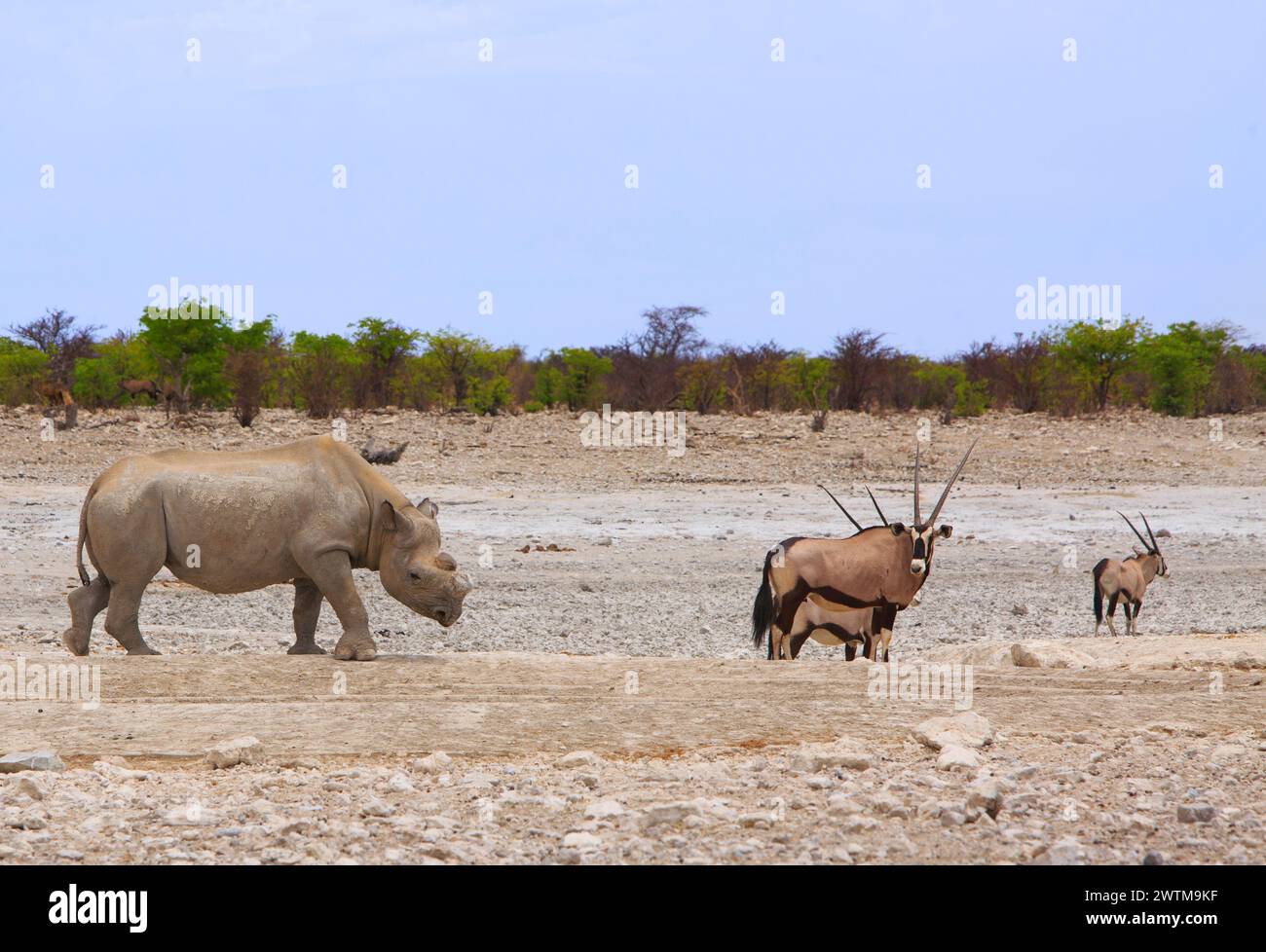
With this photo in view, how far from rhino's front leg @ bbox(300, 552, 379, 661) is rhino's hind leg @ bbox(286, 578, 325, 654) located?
49cm

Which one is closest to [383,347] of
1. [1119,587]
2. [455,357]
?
[455,357]

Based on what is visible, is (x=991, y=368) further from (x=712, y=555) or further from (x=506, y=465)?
(x=712, y=555)

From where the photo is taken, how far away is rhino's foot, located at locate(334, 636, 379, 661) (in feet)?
27.9

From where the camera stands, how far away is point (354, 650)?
27.9 feet

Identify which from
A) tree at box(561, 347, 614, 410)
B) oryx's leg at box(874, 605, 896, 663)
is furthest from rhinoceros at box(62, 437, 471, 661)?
tree at box(561, 347, 614, 410)

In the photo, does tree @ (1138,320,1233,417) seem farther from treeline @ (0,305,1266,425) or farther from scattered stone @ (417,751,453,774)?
Result: scattered stone @ (417,751,453,774)

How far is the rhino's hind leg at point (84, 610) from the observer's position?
880 cm

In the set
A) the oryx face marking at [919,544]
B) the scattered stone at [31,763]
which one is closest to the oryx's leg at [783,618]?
the oryx face marking at [919,544]

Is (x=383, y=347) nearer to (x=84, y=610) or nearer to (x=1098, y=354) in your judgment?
(x=1098, y=354)

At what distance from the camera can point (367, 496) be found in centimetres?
871

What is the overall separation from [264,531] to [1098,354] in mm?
32337

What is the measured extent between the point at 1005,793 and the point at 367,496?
14.5 feet

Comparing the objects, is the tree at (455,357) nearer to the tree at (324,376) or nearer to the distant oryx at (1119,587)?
the tree at (324,376)
